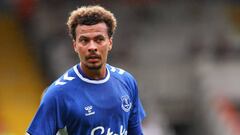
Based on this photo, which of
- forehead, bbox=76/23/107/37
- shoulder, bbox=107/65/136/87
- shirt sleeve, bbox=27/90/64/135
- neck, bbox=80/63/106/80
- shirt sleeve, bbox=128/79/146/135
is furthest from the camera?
shirt sleeve, bbox=128/79/146/135

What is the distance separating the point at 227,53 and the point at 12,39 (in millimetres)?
4955

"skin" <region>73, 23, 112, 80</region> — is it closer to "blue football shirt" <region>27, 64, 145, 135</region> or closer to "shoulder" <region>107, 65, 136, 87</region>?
"blue football shirt" <region>27, 64, 145, 135</region>

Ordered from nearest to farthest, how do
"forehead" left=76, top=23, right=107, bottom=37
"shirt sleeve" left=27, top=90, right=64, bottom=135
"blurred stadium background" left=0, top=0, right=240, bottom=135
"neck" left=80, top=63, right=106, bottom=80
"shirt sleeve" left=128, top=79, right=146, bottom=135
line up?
1. "shirt sleeve" left=27, top=90, right=64, bottom=135
2. "forehead" left=76, top=23, right=107, bottom=37
3. "neck" left=80, top=63, right=106, bottom=80
4. "shirt sleeve" left=128, top=79, right=146, bottom=135
5. "blurred stadium background" left=0, top=0, right=240, bottom=135

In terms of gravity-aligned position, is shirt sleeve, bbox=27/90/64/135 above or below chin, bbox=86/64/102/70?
below

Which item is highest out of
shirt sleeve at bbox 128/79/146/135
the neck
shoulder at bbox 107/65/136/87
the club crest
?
the neck

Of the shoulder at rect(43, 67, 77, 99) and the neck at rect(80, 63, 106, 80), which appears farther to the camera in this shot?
the neck at rect(80, 63, 106, 80)

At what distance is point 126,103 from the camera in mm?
6246

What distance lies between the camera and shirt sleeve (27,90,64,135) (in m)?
5.82

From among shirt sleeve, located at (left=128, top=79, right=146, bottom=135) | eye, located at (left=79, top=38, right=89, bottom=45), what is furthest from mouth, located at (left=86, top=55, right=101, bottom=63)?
shirt sleeve, located at (left=128, top=79, right=146, bottom=135)

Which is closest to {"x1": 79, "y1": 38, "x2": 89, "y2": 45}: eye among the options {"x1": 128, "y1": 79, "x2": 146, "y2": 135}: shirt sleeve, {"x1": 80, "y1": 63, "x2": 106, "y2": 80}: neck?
{"x1": 80, "y1": 63, "x2": 106, "y2": 80}: neck

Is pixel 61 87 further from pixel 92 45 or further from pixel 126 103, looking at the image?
pixel 126 103

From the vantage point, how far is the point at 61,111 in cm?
588

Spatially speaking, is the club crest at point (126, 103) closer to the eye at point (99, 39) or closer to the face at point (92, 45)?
the face at point (92, 45)

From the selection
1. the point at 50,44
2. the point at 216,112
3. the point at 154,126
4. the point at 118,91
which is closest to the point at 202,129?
the point at 216,112
